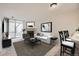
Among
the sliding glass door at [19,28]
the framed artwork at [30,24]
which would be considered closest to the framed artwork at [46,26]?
the framed artwork at [30,24]

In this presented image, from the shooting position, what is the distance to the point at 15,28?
5.87 feet

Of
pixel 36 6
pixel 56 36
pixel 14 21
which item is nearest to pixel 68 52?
pixel 56 36

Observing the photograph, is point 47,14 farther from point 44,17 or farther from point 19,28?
point 19,28

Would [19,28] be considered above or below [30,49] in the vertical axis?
above

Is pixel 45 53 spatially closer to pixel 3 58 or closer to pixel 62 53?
pixel 62 53

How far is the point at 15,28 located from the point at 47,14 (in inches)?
25.4

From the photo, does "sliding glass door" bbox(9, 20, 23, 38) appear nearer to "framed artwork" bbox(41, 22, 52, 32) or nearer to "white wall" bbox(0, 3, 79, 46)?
"white wall" bbox(0, 3, 79, 46)

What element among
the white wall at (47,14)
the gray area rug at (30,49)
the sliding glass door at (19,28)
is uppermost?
the white wall at (47,14)

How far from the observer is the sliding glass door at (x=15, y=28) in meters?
1.77

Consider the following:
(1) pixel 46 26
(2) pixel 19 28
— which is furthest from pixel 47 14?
(2) pixel 19 28

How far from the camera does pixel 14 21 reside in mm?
1769

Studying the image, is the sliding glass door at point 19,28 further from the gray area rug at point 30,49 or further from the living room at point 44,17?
the gray area rug at point 30,49

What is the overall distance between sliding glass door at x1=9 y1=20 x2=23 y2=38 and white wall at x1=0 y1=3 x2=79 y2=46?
0.09m

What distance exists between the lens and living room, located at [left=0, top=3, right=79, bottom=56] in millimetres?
1755
